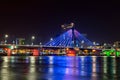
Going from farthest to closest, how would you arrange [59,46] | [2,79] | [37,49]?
1. [37,49]
2. [59,46]
3. [2,79]

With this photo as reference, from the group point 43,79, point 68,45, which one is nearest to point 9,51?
point 68,45

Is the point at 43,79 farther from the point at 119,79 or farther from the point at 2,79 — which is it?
the point at 119,79

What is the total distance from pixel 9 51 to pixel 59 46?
25053 millimetres

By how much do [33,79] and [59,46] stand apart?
474ft

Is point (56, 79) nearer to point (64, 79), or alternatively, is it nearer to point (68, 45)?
point (64, 79)

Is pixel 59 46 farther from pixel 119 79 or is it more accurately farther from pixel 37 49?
pixel 119 79

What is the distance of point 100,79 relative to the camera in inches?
1083

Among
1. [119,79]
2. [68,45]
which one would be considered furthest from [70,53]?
[119,79]

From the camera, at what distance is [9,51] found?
177 m

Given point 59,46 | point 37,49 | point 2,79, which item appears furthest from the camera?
point 37,49

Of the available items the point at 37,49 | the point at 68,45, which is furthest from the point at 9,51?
the point at 68,45

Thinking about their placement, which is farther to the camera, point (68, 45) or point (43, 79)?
point (68, 45)

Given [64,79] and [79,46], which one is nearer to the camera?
[64,79]

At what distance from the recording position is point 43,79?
26875mm
